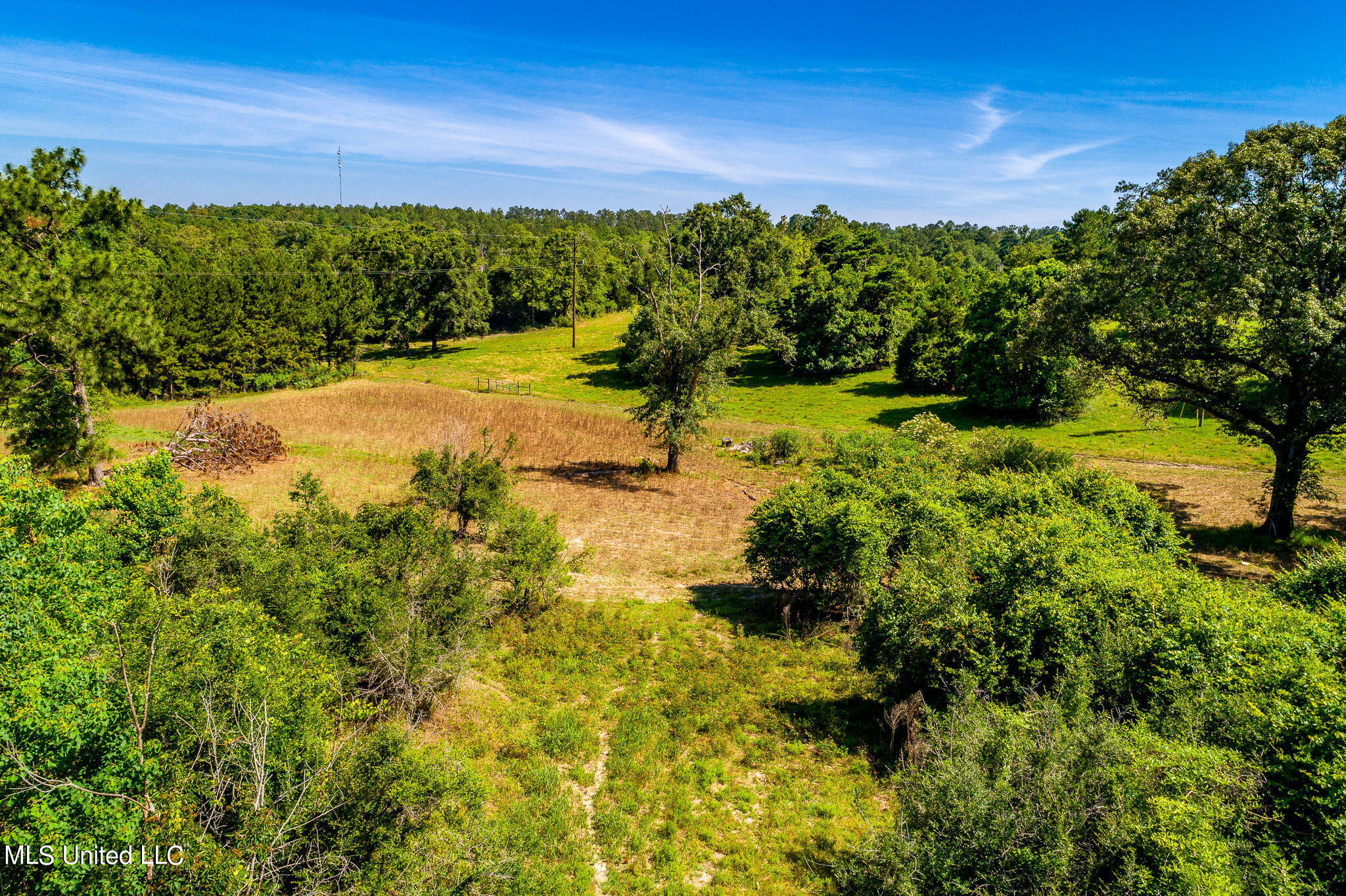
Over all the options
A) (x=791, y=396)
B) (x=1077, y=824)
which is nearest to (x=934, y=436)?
(x=1077, y=824)

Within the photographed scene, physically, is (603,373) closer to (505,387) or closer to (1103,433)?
(505,387)

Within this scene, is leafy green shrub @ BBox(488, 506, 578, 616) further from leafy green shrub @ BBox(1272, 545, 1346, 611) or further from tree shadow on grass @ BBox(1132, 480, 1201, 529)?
tree shadow on grass @ BBox(1132, 480, 1201, 529)

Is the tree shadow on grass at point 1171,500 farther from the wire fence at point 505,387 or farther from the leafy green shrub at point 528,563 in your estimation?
the wire fence at point 505,387

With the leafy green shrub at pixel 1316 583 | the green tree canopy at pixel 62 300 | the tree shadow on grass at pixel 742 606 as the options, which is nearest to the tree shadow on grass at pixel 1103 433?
the leafy green shrub at pixel 1316 583

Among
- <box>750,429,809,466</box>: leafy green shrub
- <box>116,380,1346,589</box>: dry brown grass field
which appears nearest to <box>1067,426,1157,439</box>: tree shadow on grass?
<box>116,380,1346,589</box>: dry brown grass field

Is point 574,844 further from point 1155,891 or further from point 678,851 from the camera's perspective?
point 1155,891

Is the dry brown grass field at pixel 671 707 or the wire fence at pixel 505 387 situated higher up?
the wire fence at pixel 505 387

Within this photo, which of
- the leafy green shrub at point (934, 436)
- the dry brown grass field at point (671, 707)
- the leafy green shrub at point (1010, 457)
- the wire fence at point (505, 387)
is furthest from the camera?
the wire fence at point (505, 387)
